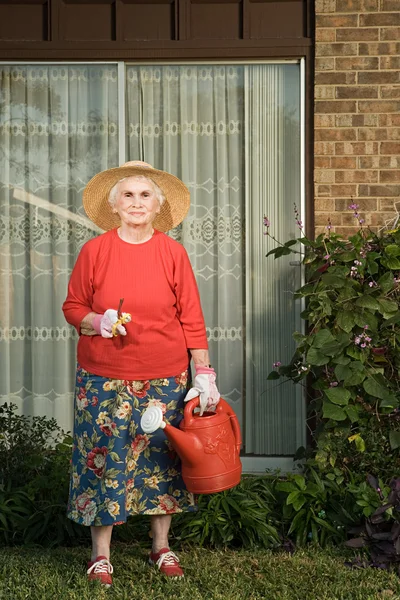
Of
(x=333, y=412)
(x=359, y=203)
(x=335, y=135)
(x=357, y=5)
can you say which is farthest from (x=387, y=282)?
(x=357, y=5)

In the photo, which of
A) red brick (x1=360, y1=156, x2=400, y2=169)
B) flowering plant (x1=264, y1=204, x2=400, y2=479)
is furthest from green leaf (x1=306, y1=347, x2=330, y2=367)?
red brick (x1=360, y1=156, x2=400, y2=169)

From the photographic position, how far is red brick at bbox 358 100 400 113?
5.48 metres

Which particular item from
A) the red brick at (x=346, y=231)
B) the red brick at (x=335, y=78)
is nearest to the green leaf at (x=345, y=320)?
the red brick at (x=346, y=231)

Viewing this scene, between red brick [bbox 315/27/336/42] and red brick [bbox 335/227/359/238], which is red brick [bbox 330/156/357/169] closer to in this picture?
red brick [bbox 335/227/359/238]

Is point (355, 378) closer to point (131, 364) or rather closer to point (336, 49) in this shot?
point (131, 364)

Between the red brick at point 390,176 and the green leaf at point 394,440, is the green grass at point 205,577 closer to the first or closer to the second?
the green leaf at point 394,440

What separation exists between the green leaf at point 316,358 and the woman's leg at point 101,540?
154 cm

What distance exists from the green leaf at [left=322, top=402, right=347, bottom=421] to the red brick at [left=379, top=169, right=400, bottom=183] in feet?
4.86

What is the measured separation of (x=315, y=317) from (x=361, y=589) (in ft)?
5.27

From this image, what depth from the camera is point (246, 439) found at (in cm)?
571

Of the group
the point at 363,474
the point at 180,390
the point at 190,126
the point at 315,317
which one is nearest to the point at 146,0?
the point at 190,126

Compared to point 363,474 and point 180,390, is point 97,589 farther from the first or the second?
point 363,474

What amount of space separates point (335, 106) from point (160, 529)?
2.80m

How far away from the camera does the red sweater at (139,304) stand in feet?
13.1
